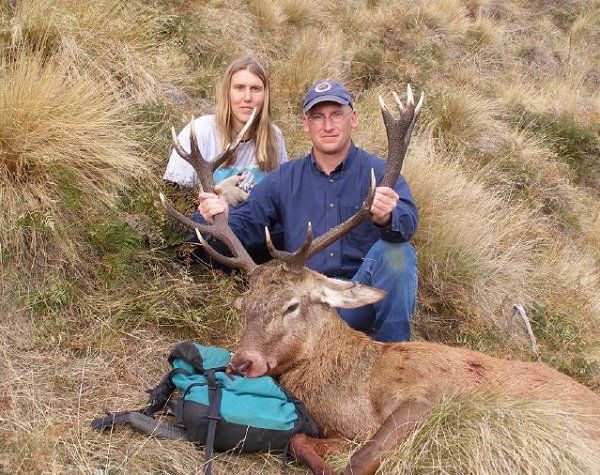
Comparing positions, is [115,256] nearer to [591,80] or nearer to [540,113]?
[540,113]

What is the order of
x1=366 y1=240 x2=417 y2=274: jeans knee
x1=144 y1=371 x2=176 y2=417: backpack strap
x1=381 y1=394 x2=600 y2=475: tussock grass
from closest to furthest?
1. x1=381 y1=394 x2=600 y2=475: tussock grass
2. x1=144 y1=371 x2=176 y2=417: backpack strap
3. x1=366 y1=240 x2=417 y2=274: jeans knee

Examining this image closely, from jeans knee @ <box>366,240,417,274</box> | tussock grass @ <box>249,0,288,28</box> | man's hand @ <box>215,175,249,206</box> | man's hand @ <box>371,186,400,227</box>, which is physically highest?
tussock grass @ <box>249,0,288,28</box>

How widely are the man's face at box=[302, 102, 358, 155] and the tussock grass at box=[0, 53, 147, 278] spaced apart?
141 cm

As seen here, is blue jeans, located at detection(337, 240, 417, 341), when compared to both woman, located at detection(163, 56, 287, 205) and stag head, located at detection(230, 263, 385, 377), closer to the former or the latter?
stag head, located at detection(230, 263, 385, 377)

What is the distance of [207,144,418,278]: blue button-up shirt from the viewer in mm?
A: 4594

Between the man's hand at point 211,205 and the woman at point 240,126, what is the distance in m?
0.91

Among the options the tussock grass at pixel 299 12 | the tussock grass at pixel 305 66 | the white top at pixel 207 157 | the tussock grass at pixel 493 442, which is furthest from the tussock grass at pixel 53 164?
the tussock grass at pixel 299 12

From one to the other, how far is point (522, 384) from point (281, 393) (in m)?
1.40

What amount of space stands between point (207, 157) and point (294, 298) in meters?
1.95

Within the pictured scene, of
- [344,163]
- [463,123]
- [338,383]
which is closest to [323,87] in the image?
[344,163]

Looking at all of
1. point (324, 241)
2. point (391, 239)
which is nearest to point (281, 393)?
point (324, 241)

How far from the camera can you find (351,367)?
3.82 meters

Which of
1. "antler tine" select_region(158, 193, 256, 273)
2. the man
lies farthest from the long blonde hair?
"antler tine" select_region(158, 193, 256, 273)

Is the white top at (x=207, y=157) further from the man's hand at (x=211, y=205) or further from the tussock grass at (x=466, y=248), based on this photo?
the tussock grass at (x=466, y=248)
